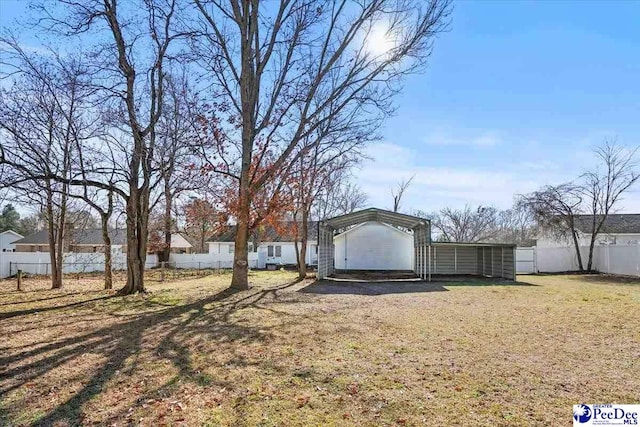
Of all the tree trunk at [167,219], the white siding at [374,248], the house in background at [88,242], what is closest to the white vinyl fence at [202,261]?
the tree trunk at [167,219]

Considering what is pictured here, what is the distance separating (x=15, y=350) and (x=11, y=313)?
168 inches

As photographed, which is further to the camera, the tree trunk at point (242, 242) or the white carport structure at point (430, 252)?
the white carport structure at point (430, 252)

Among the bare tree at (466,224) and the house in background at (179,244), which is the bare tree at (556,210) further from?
the house in background at (179,244)

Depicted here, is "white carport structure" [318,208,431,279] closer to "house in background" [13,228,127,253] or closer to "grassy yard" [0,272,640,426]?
"grassy yard" [0,272,640,426]

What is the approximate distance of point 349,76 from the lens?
47.3ft

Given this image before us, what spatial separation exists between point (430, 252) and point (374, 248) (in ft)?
28.8

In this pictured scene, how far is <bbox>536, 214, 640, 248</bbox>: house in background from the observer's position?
29047 millimetres

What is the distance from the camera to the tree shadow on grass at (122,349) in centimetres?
427

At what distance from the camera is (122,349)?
605cm

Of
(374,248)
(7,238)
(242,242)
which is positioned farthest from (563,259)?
(7,238)

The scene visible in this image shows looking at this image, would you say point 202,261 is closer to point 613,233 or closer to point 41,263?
point 41,263

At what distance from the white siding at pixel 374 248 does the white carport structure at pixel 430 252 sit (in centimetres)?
499

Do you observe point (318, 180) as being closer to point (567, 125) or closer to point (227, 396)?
point (567, 125)

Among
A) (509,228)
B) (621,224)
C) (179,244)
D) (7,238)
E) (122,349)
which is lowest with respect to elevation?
(122,349)
